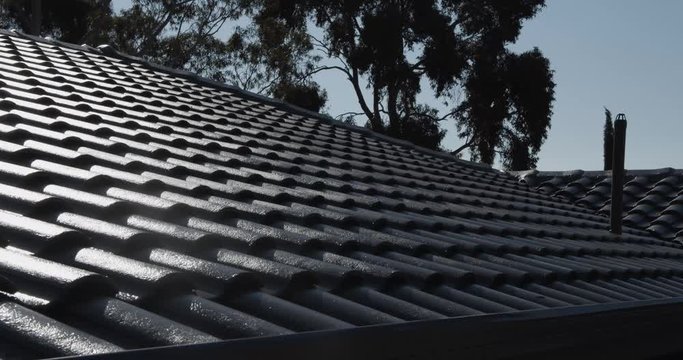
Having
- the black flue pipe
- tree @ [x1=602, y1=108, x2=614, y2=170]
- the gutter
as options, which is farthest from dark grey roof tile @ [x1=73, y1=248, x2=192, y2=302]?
tree @ [x1=602, y1=108, x2=614, y2=170]

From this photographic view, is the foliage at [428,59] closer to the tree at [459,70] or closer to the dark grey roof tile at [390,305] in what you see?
the tree at [459,70]

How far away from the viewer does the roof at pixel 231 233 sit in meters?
3.11

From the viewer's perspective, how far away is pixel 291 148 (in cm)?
784

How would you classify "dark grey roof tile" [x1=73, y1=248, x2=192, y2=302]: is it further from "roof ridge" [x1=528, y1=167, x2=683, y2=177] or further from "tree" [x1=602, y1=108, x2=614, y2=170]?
"tree" [x1=602, y1=108, x2=614, y2=170]

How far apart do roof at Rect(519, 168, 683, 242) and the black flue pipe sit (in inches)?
76.4

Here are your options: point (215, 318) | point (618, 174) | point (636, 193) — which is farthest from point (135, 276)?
point (636, 193)

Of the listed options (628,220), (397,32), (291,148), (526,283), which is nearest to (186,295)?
(526,283)

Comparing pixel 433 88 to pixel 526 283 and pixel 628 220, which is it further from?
pixel 526 283

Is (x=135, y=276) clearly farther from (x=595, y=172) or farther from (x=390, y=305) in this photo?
(x=595, y=172)

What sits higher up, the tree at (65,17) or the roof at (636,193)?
the tree at (65,17)

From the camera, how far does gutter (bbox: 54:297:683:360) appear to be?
2461 millimetres

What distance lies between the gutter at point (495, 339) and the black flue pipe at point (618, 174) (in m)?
3.95

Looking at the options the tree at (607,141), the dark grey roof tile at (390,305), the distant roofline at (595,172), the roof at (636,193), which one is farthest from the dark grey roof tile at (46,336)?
the tree at (607,141)

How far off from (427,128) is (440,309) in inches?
1137
